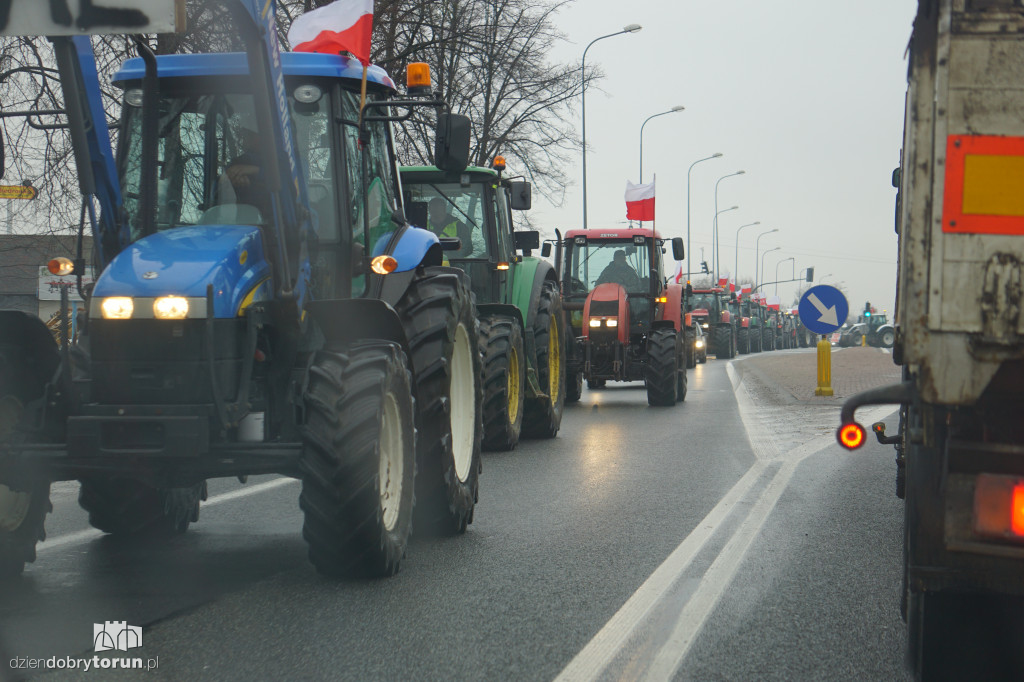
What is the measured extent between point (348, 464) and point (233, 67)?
7.72 ft

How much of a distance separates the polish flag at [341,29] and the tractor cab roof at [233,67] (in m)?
0.63

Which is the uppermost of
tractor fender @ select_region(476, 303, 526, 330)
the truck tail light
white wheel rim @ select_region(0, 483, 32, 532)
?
tractor fender @ select_region(476, 303, 526, 330)

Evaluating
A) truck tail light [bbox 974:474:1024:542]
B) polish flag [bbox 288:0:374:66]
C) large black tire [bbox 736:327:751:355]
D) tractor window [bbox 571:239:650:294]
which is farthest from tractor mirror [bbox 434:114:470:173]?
large black tire [bbox 736:327:751:355]

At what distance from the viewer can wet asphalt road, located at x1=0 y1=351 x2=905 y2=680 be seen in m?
4.68

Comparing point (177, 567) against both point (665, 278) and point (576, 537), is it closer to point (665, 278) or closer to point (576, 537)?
point (576, 537)

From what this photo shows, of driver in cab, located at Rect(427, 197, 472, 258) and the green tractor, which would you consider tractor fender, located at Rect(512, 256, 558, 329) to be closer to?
the green tractor

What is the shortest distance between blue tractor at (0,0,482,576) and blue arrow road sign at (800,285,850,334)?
13.5 meters

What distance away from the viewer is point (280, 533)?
7.37 meters

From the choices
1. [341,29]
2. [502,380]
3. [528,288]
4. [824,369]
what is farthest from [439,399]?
[824,369]

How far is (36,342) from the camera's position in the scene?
5934 mm

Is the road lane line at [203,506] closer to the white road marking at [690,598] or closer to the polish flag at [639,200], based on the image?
the white road marking at [690,598]

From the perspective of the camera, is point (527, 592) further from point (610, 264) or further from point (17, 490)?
point (610, 264)

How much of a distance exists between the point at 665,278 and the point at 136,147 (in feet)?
48.8

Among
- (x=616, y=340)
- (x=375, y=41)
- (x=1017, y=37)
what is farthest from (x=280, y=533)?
(x=375, y=41)
